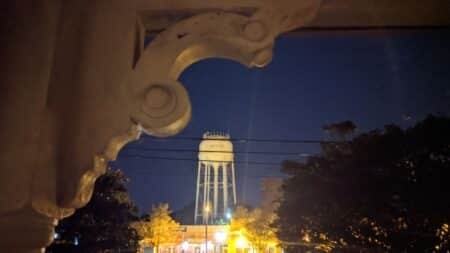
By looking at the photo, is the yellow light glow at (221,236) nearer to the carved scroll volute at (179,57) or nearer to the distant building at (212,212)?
the distant building at (212,212)

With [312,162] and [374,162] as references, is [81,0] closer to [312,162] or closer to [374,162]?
[374,162]

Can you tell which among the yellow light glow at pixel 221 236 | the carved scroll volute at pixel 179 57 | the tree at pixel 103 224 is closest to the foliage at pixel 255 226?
the yellow light glow at pixel 221 236

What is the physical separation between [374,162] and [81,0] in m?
9.17

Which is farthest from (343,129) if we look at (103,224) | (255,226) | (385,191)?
(255,226)

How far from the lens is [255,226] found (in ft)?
85.7

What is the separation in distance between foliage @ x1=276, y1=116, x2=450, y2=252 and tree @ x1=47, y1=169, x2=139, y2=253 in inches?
218

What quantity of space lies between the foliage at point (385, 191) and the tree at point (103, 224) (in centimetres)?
555

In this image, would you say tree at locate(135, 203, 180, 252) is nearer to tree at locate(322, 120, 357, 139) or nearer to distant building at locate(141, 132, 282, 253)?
distant building at locate(141, 132, 282, 253)

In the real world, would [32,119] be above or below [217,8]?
below

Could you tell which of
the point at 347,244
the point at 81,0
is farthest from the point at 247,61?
the point at 347,244

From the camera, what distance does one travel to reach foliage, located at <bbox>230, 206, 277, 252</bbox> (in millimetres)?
25234

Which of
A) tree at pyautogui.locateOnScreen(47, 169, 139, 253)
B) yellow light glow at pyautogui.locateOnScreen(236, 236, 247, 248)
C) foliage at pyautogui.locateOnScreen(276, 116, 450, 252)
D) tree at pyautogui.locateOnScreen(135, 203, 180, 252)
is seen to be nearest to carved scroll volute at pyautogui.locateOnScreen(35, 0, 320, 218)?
foliage at pyautogui.locateOnScreen(276, 116, 450, 252)

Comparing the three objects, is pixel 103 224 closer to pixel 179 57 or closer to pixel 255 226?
pixel 179 57

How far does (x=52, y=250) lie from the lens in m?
8.84
